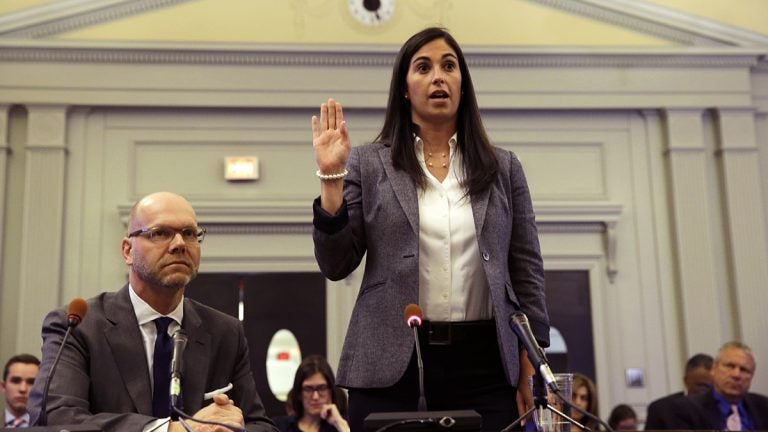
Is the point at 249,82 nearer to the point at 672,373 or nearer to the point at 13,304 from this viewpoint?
the point at 13,304

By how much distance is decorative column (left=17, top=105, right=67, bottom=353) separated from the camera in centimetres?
572

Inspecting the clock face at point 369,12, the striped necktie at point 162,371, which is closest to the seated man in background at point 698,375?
the clock face at point 369,12

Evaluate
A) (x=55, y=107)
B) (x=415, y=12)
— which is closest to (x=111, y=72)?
(x=55, y=107)

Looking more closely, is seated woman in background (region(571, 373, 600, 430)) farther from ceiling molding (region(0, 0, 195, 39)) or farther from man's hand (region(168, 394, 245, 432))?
ceiling molding (region(0, 0, 195, 39))

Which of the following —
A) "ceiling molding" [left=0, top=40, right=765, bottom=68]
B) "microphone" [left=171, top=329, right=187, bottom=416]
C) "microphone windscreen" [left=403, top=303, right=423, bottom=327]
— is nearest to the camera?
"microphone" [left=171, top=329, right=187, bottom=416]

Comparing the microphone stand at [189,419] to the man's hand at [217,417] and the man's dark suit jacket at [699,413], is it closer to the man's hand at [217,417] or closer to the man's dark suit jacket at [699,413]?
the man's hand at [217,417]

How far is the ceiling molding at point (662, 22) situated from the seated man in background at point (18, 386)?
391cm

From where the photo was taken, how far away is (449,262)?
1993 millimetres

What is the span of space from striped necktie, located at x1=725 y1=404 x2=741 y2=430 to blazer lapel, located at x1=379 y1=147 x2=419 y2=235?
11.8ft

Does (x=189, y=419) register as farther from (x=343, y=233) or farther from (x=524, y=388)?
(x=524, y=388)

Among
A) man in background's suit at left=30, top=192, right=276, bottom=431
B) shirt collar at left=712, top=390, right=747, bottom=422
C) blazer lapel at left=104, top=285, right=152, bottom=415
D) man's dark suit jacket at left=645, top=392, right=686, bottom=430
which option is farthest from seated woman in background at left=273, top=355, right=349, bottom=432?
blazer lapel at left=104, top=285, right=152, bottom=415

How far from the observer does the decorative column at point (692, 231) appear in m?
6.03

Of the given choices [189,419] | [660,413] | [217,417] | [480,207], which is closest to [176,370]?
[189,419]

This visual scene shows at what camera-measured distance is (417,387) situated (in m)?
1.91
